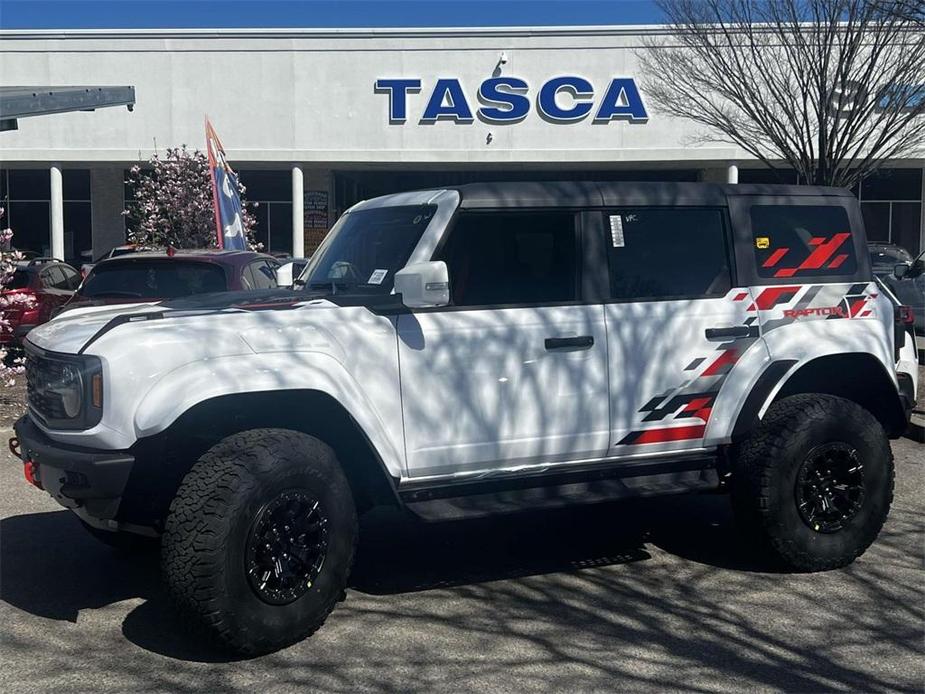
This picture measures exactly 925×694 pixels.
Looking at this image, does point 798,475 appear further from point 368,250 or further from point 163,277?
point 163,277

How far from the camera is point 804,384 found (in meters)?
5.91

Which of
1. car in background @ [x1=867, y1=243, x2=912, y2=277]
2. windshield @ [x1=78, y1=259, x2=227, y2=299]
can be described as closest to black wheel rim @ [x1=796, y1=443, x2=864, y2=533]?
windshield @ [x1=78, y1=259, x2=227, y2=299]

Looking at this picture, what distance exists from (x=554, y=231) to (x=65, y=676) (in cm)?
312

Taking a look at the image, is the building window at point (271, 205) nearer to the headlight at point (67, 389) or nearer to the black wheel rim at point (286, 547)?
the headlight at point (67, 389)

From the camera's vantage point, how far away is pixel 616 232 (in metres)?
5.36

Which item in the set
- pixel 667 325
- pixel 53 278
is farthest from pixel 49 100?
pixel 53 278

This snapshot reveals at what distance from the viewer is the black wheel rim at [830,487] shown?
5504 mm

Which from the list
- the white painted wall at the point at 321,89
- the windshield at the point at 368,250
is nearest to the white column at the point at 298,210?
the white painted wall at the point at 321,89

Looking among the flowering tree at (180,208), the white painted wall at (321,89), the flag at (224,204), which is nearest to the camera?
the flag at (224,204)

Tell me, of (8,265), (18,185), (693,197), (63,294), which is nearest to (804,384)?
(693,197)

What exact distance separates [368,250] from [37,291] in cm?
1082

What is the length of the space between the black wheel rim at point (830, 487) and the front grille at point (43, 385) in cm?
380

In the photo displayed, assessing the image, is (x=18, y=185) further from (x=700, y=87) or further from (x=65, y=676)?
(x=65, y=676)

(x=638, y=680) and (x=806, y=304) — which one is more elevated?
(x=806, y=304)
